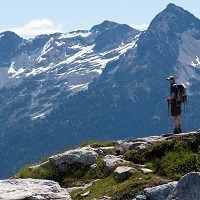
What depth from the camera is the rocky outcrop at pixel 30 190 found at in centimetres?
1588

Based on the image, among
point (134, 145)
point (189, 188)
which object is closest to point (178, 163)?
point (134, 145)

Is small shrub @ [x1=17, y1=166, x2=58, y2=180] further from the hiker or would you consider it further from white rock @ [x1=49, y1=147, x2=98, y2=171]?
the hiker

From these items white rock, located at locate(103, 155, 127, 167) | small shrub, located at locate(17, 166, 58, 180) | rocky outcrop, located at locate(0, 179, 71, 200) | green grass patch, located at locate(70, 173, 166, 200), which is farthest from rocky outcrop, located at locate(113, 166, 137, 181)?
small shrub, located at locate(17, 166, 58, 180)

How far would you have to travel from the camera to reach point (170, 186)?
15.4m

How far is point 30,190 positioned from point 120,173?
5.17 m

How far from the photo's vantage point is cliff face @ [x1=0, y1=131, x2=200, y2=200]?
15.8 metres

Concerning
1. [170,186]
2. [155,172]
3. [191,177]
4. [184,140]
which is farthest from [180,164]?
[191,177]

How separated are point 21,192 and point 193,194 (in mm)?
5670

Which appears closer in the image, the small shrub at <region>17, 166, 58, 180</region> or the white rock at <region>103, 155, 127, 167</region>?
the white rock at <region>103, 155, 127, 167</region>

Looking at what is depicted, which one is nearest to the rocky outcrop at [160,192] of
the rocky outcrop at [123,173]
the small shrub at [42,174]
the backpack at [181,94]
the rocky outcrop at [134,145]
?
the rocky outcrop at [123,173]

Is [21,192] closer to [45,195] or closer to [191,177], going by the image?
[45,195]

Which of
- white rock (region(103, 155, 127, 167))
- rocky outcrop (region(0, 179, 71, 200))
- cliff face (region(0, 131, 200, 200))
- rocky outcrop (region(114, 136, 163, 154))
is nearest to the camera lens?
cliff face (region(0, 131, 200, 200))

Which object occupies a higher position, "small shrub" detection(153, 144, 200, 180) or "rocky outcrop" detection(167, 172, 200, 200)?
"rocky outcrop" detection(167, 172, 200, 200)

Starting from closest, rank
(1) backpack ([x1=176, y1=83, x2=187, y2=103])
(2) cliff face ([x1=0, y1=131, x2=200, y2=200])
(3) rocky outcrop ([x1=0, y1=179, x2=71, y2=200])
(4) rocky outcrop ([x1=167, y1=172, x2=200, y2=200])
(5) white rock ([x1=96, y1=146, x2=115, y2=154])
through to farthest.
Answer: (4) rocky outcrop ([x1=167, y1=172, x2=200, y2=200])
(2) cliff face ([x1=0, y1=131, x2=200, y2=200])
(3) rocky outcrop ([x1=0, y1=179, x2=71, y2=200])
(5) white rock ([x1=96, y1=146, x2=115, y2=154])
(1) backpack ([x1=176, y1=83, x2=187, y2=103])
